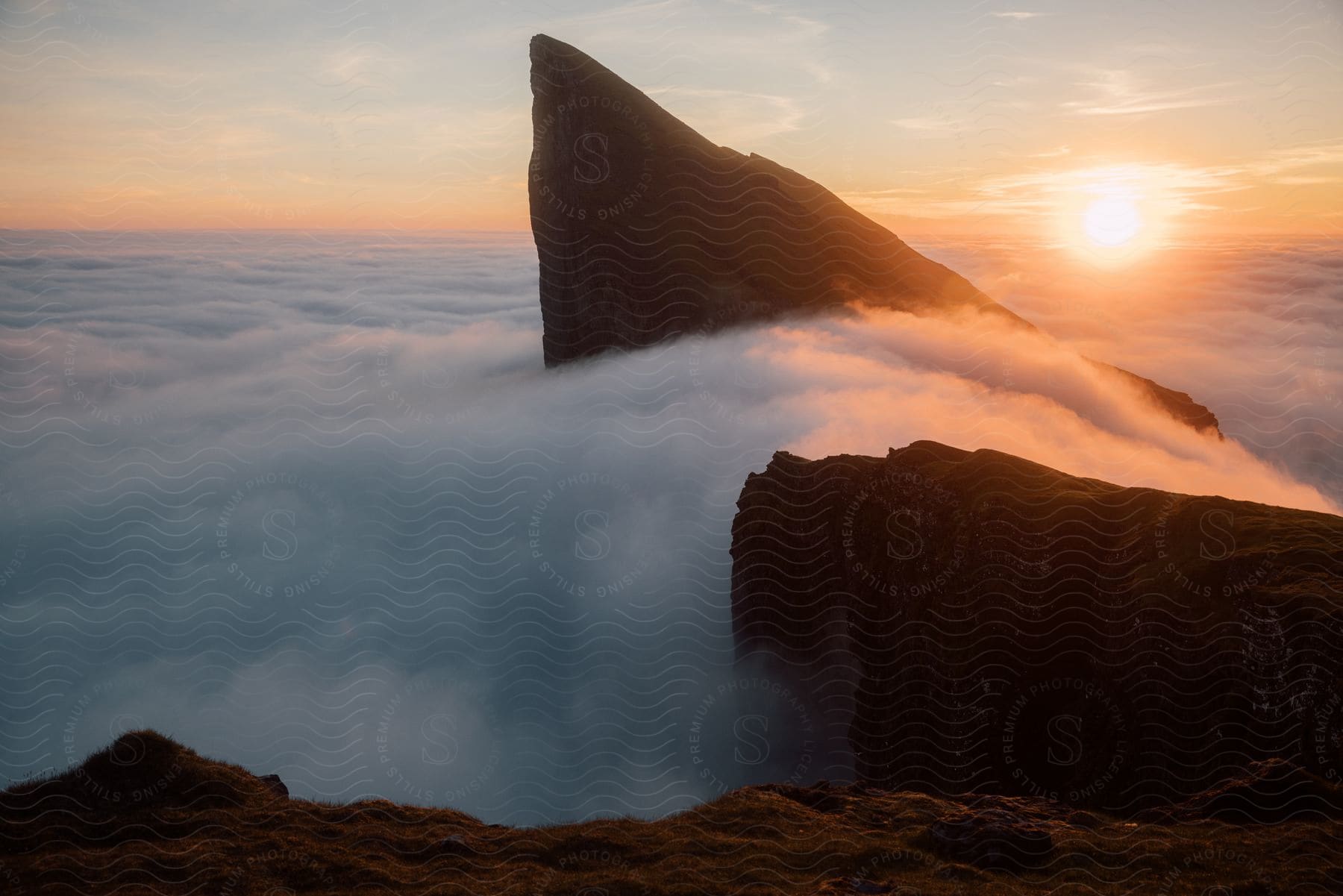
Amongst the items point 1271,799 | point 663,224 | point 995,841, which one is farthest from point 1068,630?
point 663,224

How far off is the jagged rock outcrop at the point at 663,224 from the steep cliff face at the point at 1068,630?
1747 inches

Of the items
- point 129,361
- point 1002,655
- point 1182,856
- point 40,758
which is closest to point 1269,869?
point 1182,856

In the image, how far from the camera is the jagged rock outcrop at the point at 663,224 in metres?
78.7

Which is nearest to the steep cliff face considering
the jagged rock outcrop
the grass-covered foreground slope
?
the grass-covered foreground slope

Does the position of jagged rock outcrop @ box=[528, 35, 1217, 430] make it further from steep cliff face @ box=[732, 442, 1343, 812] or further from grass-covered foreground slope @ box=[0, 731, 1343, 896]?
grass-covered foreground slope @ box=[0, 731, 1343, 896]

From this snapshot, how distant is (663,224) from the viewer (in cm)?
7862

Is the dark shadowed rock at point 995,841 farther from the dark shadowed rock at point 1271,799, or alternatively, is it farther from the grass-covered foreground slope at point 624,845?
the dark shadowed rock at point 1271,799

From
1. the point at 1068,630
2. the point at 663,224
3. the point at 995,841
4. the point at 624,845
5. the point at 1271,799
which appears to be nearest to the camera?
the point at 995,841

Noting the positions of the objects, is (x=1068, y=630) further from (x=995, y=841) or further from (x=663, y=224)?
(x=663, y=224)

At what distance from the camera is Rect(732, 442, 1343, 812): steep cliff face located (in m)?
22.9

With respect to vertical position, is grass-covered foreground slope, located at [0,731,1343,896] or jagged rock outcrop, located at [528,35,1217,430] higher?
jagged rock outcrop, located at [528,35,1217,430]

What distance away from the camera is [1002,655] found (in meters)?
29.0

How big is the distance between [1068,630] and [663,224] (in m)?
59.3

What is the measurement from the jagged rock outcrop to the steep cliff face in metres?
44.4
